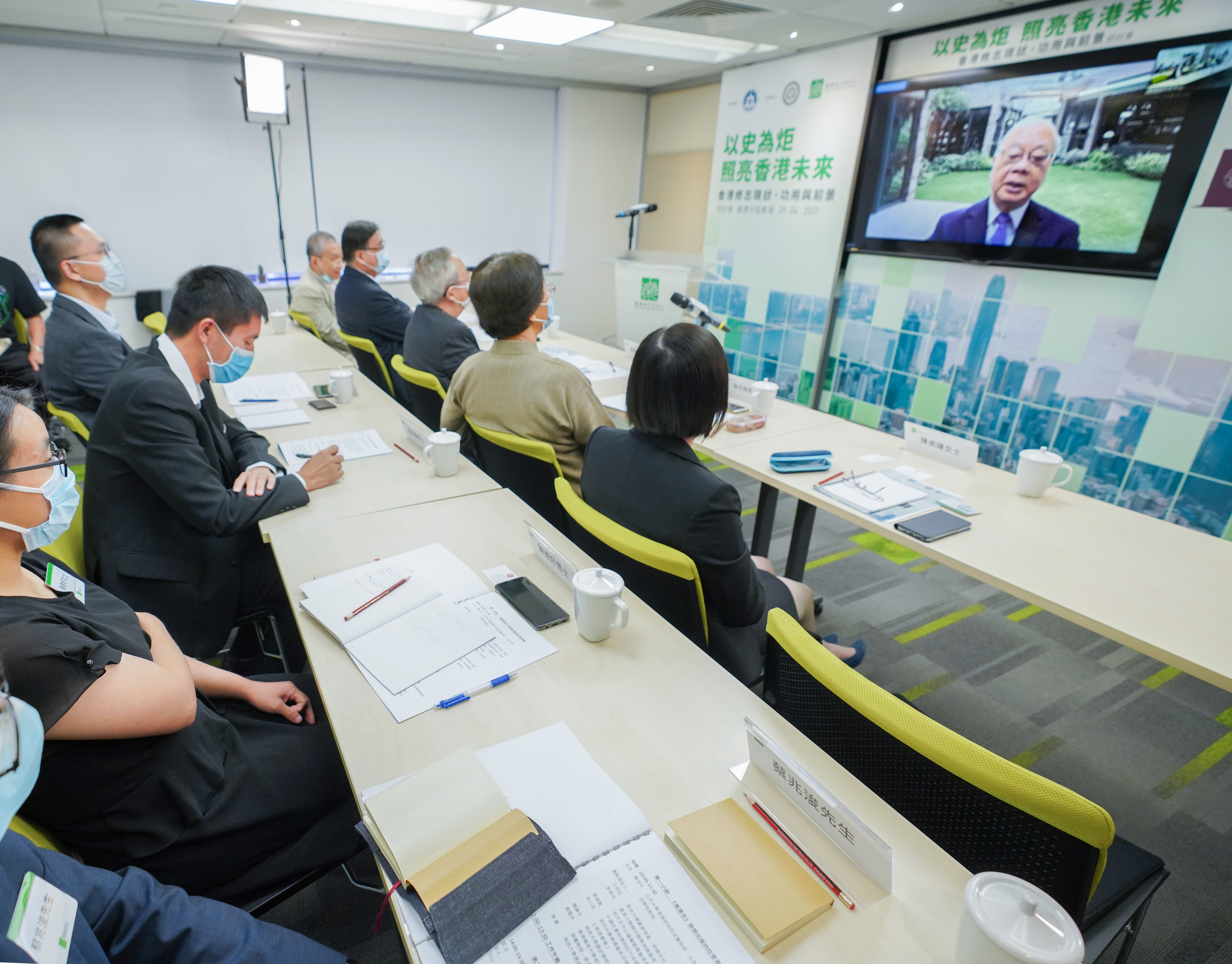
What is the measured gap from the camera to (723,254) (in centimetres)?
566

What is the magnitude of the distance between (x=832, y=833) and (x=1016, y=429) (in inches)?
146

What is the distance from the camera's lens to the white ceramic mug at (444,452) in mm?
2051

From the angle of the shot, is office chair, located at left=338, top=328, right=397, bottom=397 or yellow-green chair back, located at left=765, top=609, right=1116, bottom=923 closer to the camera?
yellow-green chair back, located at left=765, top=609, right=1116, bottom=923

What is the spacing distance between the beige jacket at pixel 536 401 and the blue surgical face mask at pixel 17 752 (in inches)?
64.6

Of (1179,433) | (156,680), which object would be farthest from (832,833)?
(1179,433)

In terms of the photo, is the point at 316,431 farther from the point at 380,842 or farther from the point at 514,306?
the point at 380,842

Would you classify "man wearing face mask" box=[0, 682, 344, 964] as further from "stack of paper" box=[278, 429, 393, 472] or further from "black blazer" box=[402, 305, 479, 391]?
"black blazer" box=[402, 305, 479, 391]

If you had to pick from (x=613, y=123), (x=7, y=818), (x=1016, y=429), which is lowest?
(x=1016, y=429)

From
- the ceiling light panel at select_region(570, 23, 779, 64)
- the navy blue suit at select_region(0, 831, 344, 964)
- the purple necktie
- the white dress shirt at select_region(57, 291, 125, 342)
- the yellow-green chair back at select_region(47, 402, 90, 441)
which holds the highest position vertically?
the ceiling light panel at select_region(570, 23, 779, 64)

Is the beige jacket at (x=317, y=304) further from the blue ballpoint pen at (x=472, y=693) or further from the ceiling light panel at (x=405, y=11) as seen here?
the blue ballpoint pen at (x=472, y=693)

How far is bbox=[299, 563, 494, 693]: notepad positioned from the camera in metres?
1.21

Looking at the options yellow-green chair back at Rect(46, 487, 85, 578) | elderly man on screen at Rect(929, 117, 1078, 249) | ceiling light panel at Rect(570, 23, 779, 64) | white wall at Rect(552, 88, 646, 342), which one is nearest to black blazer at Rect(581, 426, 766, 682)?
yellow-green chair back at Rect(46, 487, 85, 578)

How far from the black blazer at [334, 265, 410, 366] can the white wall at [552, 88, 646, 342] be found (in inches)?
114

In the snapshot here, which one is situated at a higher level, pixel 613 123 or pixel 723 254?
pixel 613 123
